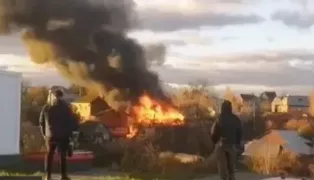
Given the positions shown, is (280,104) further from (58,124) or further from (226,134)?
(58,124)

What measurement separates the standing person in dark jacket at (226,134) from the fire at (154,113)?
21884 millimetres

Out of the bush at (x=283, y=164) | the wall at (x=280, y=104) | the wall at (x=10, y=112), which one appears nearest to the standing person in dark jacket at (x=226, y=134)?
the wall at (x=10, y=112)

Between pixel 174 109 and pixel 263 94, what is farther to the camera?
pixel 263 94

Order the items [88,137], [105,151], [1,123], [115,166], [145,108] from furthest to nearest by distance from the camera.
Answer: [145,108] → [88,137] → [105,151] → [115,166] → [1,123]

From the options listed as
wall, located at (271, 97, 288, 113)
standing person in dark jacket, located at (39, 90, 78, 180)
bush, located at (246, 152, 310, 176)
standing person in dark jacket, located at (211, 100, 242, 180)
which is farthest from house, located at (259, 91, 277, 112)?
standing person in dark jacket, located at (39, 90, 78, 180)

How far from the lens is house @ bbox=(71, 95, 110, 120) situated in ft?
130

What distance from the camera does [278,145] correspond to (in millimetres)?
37281

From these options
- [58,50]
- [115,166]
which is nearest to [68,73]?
[58,50]

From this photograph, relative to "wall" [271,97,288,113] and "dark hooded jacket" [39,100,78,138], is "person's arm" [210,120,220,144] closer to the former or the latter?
"dark hooded jacket" [39,100,78,138]

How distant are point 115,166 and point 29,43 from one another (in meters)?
19.8

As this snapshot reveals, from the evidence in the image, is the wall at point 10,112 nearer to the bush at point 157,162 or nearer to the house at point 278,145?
the bush at point 157,162

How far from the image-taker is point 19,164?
1864 centimetres

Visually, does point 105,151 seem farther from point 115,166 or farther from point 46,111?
point 46,111

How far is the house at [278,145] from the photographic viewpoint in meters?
32.0
